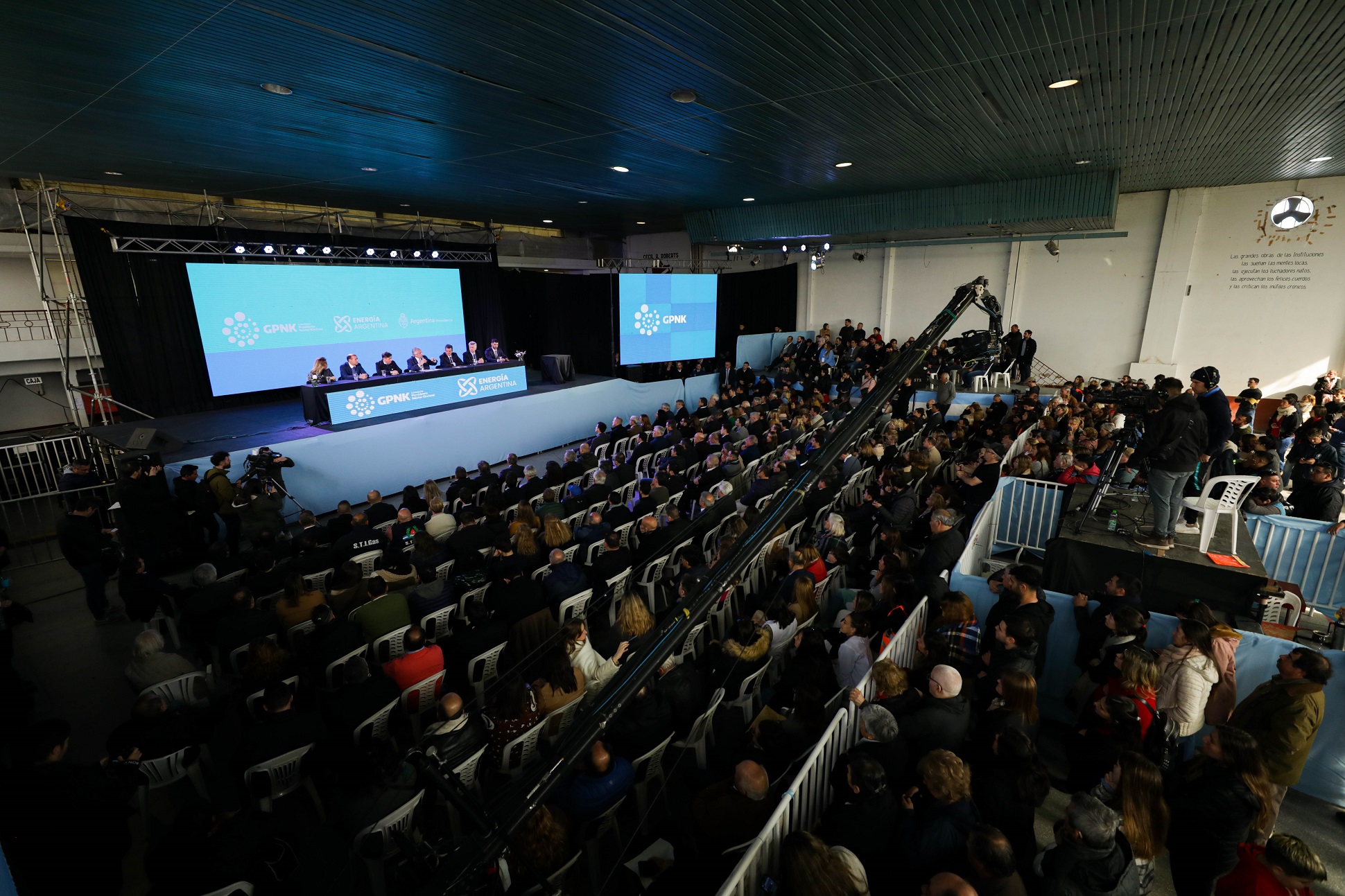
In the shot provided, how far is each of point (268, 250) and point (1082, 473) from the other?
41.3 feet

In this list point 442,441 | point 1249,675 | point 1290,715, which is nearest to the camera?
point 1290,715

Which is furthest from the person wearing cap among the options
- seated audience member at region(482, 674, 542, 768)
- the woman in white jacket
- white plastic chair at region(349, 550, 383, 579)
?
white plastic chair at region(349, 550, 383, 579)

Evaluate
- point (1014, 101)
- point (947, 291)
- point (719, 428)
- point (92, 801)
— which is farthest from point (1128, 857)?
point (947, 291)

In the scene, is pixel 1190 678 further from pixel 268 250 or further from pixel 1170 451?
pixel 268 250

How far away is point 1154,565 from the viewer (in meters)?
4.72

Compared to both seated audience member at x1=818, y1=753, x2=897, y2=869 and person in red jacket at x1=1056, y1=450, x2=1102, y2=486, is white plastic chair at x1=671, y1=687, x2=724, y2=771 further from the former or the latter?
person in red jacket at x1=1056, y1=450, x2=1102, y2=486

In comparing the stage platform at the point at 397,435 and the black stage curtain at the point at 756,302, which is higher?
the black stage curtain at the point at 756,302

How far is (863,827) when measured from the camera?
7.76 ft

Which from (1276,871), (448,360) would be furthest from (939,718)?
(448,360)

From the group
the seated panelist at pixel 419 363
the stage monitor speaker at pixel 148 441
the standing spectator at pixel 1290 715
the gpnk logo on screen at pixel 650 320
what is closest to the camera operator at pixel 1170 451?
the standing spectator at pixel 1290 715

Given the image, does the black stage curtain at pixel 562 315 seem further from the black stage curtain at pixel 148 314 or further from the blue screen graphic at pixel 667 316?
the black stage curtain at pixel 148 314

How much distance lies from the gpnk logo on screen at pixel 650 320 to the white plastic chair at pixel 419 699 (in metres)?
9.88

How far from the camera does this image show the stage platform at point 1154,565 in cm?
445

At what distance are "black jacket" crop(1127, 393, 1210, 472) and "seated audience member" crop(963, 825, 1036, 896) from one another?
377cm
